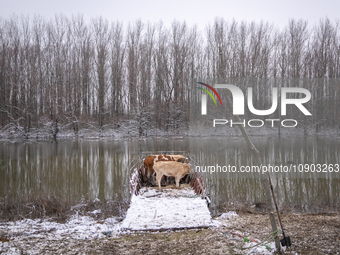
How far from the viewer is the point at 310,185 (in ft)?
37.0

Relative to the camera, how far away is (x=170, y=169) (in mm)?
8602

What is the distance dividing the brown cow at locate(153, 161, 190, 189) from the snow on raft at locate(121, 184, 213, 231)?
632 mm

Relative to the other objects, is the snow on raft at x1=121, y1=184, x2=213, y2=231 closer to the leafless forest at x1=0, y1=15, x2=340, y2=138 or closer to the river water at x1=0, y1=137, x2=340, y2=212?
the river water at x1=0, y1=137, x2=340, y2=212

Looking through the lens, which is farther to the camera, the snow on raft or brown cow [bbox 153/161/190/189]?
brown cow [bbox 153/161/190/189]

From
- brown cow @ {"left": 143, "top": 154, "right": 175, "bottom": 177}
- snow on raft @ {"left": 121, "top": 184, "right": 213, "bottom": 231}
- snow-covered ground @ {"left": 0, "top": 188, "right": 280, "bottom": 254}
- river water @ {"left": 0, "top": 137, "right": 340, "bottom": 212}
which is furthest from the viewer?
river water @ {"left": 0, "top": 137, "right": 340, "bottom": 212}

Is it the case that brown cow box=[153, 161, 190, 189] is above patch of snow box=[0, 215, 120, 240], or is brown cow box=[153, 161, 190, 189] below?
above

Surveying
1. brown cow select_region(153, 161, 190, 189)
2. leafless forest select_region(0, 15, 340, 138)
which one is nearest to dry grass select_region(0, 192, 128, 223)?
brown cow select_region(153, 161, 190, 189)

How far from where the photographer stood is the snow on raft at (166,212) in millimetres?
5836

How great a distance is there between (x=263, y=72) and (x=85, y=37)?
23.6 metres

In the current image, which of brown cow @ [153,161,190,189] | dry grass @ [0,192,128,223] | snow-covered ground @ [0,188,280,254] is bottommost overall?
dry grass @ [0,192,128,223]

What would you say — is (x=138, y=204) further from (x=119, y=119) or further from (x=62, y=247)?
(x=119, y=119)

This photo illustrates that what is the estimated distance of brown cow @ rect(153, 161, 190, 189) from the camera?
8555 millimetres

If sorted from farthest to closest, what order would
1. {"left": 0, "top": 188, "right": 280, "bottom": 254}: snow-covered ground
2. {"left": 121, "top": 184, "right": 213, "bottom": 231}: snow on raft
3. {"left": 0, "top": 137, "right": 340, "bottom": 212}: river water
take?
{"left": 0, "top": 137, "right": 340, "bottom": 212}: river water
{"left": 121, "top": 184, "right": 213, "bottom": 231}: snow on raft
{"left": 0, "top": 188, "right": 280, "bottom": 254}: snow-covered ground

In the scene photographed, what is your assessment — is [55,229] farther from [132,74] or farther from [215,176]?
[132,74]
